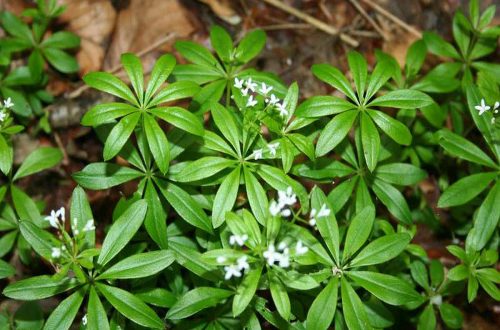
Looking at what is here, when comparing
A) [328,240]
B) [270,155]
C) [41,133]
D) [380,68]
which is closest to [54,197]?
[41,133]

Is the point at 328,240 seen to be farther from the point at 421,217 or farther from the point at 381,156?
the point at 421,217

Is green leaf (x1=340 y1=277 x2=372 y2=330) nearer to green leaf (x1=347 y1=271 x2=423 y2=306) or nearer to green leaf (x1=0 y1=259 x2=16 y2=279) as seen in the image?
green leaf (x1=347 y1=271 x2=423 y2=306)

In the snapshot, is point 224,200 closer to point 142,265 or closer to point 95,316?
point 142,265

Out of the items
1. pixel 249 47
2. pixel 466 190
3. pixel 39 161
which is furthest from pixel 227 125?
pixel 466 190

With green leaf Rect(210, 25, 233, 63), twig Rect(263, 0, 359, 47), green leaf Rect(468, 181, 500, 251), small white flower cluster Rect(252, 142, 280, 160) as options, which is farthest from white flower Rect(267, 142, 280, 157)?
twig Rect(263, 0, 359, 47)

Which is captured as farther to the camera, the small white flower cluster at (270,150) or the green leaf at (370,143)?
the green leaf at (370,143)

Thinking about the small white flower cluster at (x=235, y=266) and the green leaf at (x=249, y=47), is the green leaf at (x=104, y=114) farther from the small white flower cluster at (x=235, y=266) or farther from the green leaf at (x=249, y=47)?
the small white flower cluster at (x=235, y=266)

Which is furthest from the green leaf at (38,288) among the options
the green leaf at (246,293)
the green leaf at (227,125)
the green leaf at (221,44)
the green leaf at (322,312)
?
the green leaf at (221,44)
